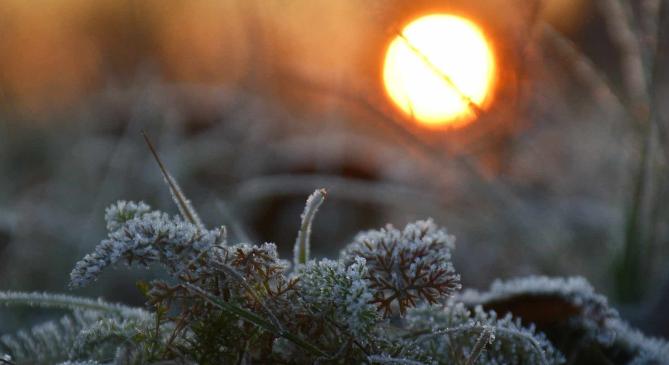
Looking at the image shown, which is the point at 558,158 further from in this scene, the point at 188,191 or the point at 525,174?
the point at 188,191

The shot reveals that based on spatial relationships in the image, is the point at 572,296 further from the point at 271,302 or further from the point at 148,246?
the point at 148,246

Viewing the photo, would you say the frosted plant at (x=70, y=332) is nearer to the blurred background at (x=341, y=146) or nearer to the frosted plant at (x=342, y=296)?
the frosted plant at (x=342, y=296)

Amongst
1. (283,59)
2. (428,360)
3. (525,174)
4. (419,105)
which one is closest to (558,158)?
(525,174)

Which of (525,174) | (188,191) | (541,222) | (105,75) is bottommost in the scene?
(541,222)

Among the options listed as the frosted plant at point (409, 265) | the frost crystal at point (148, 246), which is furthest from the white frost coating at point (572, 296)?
the frost crystal at point (148, 246)

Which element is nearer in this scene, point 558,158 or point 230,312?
point 230,312
